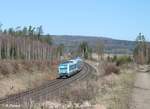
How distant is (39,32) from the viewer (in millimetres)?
149750

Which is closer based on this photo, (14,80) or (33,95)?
(33,95)

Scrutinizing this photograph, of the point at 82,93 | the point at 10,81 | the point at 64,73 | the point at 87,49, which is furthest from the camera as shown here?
the point at 87,49

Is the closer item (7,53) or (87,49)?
(7,53)

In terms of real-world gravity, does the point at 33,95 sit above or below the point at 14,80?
above

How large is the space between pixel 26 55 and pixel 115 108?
5821 cm

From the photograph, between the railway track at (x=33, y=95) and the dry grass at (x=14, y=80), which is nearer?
the railway track at (x=33, y=95)

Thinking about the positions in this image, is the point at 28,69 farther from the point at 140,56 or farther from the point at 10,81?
the point at 140,56

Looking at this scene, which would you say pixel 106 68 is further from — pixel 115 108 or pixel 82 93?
pixel 115 108

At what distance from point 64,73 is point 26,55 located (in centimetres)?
1515

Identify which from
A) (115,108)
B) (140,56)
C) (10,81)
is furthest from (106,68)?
(140,56)

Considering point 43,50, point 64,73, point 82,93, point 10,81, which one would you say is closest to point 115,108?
point 82,93

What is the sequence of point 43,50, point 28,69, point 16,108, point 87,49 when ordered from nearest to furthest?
point 16,108 < point 28,69 < point 43,50 < point 87,49

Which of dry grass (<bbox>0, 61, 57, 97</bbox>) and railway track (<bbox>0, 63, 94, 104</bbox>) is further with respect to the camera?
dry grass (<bbox>0, 61, 57, 97</bbox>)

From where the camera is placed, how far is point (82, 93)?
2558cm
